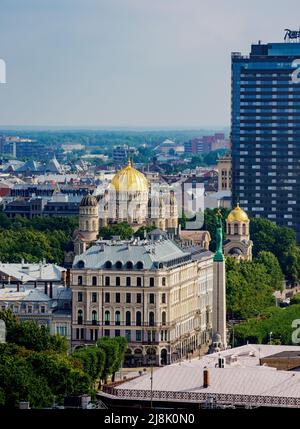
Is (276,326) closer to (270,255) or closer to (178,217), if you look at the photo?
(270,255)

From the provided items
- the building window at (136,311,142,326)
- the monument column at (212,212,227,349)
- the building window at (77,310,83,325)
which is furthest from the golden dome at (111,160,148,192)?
the monument column at (212,212,227,349)

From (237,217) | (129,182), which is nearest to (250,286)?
(237,217)

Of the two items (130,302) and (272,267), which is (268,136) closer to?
(272,267)

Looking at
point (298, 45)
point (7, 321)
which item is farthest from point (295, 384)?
point (298, 45)

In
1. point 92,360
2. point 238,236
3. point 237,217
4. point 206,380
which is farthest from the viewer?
point 238,236

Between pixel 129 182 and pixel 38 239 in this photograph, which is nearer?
pixel 38 239

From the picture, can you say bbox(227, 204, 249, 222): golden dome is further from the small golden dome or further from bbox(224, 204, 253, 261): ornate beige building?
the small golden dome
